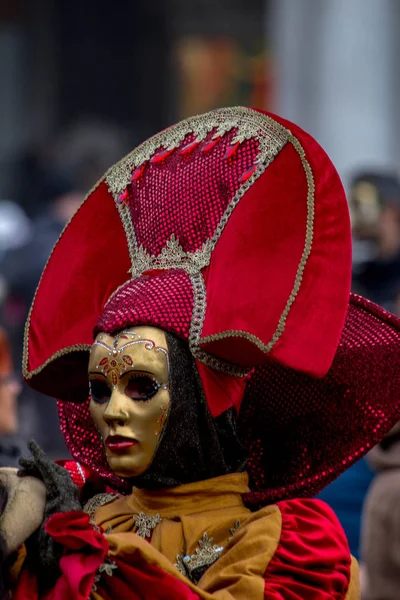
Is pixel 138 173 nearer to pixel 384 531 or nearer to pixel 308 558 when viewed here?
pixel 308 558

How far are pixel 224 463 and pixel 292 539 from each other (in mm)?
266

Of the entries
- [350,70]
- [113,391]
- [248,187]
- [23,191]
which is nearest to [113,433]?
[113,391]

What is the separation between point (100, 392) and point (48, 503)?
0.95ft

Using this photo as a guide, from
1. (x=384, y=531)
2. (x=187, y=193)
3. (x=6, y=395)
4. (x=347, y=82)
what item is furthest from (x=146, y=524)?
(x=347, y=82)

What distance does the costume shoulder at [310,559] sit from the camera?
12.1ft

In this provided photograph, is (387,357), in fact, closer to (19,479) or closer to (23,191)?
(19,479)

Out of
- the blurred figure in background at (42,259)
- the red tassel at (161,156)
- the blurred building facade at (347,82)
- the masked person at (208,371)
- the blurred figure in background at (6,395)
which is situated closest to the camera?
the masked person at (208,371)

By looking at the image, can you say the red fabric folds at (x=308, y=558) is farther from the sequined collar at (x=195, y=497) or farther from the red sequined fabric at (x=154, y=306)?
the red sequined fabric at (x=154, y=306)

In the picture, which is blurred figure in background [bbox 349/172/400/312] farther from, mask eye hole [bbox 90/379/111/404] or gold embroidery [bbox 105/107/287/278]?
mask eye hole [bbox 90/379/111/404]

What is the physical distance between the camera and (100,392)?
3768mm

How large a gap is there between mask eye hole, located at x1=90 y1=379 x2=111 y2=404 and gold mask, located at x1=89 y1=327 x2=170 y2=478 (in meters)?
0.02

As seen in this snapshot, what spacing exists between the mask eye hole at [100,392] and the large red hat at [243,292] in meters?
0.13

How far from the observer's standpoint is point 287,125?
154 inches

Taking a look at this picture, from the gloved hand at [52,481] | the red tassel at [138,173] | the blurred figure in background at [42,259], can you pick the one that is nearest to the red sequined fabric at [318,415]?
the gloved hand at [52,481]
